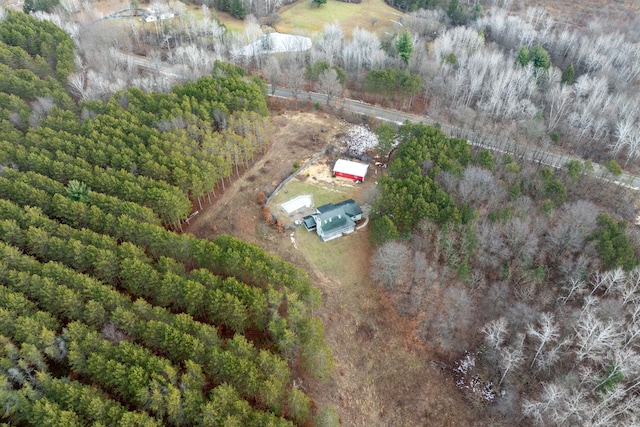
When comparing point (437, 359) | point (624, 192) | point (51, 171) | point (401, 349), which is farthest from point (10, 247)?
point (624, 192)

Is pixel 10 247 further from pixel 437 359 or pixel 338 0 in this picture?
pixel 338 0

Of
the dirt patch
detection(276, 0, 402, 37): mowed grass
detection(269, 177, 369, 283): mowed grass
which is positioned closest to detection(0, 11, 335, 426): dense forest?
the dirt patch

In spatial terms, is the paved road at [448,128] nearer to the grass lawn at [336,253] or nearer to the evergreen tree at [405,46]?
the evergreen tree at [405,46]

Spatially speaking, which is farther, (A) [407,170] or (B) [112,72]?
(B) [112,72]

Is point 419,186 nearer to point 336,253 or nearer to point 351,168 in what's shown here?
point 336,253

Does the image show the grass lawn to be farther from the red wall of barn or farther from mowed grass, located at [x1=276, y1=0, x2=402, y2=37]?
mowed grass, located at [x1=276, y1=0, x2=402, y2=37]

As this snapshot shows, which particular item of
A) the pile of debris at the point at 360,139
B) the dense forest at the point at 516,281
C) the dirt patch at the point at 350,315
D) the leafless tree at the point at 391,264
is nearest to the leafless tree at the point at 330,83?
the pile of debris at the point at 360,139
